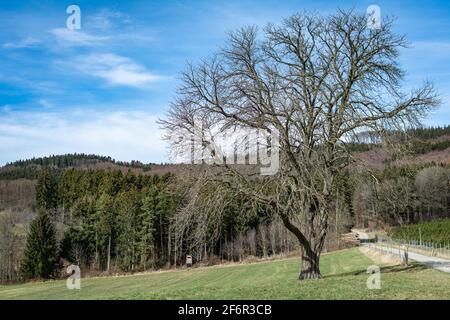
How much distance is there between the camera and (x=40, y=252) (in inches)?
2458

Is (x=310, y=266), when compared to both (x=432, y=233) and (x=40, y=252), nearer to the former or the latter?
(x=40, y=252)

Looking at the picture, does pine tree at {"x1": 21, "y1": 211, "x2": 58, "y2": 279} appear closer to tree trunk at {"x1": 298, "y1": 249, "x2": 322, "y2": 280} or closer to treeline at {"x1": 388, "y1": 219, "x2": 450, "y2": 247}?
treeline at {"x1": 388, "y1": 219, "x2": 450, "y2": 247}

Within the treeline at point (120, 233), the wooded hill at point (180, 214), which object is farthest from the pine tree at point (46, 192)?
the treeline at point (120, 233)

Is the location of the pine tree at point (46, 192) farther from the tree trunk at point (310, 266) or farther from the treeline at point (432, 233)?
the tree trunk at point (310, 266)

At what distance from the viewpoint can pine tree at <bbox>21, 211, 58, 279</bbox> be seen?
6272cm

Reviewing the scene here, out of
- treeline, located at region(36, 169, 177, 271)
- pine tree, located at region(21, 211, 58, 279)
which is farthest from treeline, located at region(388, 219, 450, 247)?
pine tree, located at region(21, 211, 58, 279)

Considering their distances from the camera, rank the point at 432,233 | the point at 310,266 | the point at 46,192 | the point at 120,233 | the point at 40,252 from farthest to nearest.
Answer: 1. the point at 46,192
2. the point at 120,233
3. the point at 432,233
4. the point at 40,252
5. the point at 310,266

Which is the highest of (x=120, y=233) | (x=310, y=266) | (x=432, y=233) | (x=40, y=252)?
(x=310, y=266)

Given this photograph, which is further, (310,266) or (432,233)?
(432,233)

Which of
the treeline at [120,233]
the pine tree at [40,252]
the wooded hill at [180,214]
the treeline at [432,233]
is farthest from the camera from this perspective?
the treeline at [120,233]

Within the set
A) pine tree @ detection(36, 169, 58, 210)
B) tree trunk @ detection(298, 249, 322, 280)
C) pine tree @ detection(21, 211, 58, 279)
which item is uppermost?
pine tree @ detection(36, 169, 58, 210)

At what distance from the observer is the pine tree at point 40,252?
2469 inches

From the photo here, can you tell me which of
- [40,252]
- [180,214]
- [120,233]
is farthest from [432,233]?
[180,214]
